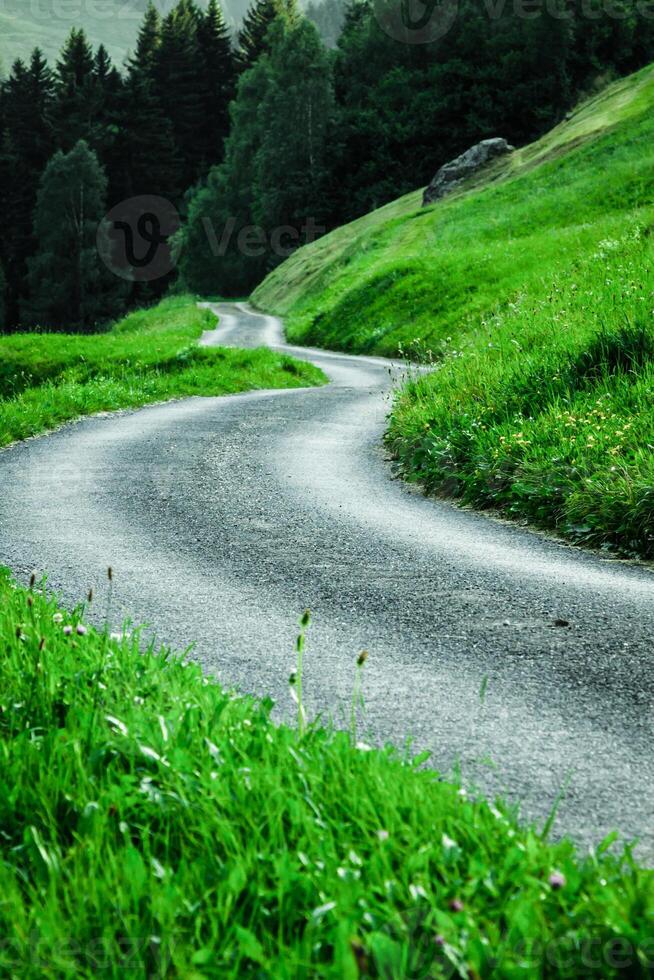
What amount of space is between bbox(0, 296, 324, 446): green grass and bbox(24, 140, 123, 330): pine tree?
5350 centimetres

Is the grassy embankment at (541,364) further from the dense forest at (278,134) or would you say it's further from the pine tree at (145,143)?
the pine tree at (145,143)

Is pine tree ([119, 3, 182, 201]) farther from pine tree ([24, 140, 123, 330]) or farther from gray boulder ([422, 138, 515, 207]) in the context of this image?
gray boulder ([422, 138, 515, 207])

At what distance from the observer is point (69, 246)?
79188 millimetres

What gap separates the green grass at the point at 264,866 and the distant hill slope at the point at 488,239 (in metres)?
22.1

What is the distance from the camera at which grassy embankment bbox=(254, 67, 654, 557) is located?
303 inches

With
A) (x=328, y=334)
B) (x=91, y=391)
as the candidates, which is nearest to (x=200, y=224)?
(x=328, y=334)

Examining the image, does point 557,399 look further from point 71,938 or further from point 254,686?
point 71,938

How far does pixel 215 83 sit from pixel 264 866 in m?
120

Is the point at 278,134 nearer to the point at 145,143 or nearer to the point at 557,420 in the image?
the point at 145,143

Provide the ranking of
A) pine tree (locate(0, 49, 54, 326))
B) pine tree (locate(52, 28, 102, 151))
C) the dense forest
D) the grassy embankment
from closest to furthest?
the grassy embankment
the dense forest
pine tree (locate(0, 49, 54, 326))
pine tree (locate(52, 28, 102, 151))

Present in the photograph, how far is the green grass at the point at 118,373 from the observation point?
1636 cm

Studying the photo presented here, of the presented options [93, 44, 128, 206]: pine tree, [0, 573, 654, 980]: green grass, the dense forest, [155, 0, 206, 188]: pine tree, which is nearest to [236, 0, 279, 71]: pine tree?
[155, 0, 206, 188]: pine tree

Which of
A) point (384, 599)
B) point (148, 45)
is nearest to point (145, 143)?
point (148, 45)

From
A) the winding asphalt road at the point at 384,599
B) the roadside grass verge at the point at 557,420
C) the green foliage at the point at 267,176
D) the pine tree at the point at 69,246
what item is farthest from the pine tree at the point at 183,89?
the winding asphalt road at the point at 384,599
